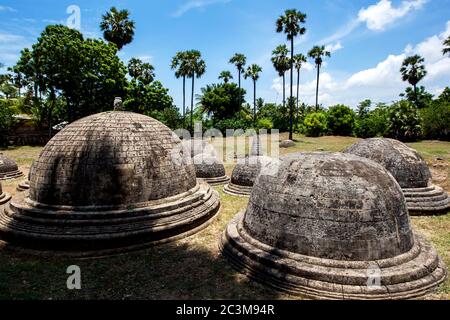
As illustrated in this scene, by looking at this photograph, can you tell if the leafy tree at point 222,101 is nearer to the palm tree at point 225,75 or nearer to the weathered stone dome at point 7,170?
the palm tree at point 225,75

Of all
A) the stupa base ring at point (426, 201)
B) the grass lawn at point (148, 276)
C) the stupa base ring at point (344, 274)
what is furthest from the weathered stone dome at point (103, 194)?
the stupa base ring at point (426, 201)

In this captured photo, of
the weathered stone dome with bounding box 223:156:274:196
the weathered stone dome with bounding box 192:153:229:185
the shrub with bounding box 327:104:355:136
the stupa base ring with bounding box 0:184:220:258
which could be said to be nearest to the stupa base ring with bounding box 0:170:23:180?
the stupa base ring with bounding box 0:184:220:258

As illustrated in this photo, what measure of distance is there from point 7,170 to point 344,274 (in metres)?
23.4

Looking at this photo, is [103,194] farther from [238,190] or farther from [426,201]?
[426,201]

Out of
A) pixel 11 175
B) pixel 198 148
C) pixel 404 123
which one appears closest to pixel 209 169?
pixel 198 148

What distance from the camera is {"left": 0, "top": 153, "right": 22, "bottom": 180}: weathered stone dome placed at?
1995 cm

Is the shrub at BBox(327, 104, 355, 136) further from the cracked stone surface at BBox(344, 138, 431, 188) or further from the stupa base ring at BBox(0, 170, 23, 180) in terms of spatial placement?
the stupa base ring at BBox(0, 170, 23, 180)

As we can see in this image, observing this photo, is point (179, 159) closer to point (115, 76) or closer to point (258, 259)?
point (258, 259)

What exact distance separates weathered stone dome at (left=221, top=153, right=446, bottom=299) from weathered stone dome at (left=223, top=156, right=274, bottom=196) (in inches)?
319

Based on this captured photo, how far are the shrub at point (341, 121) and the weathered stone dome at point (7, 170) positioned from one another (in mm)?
43108

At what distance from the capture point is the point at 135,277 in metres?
7.54

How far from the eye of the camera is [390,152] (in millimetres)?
13109
